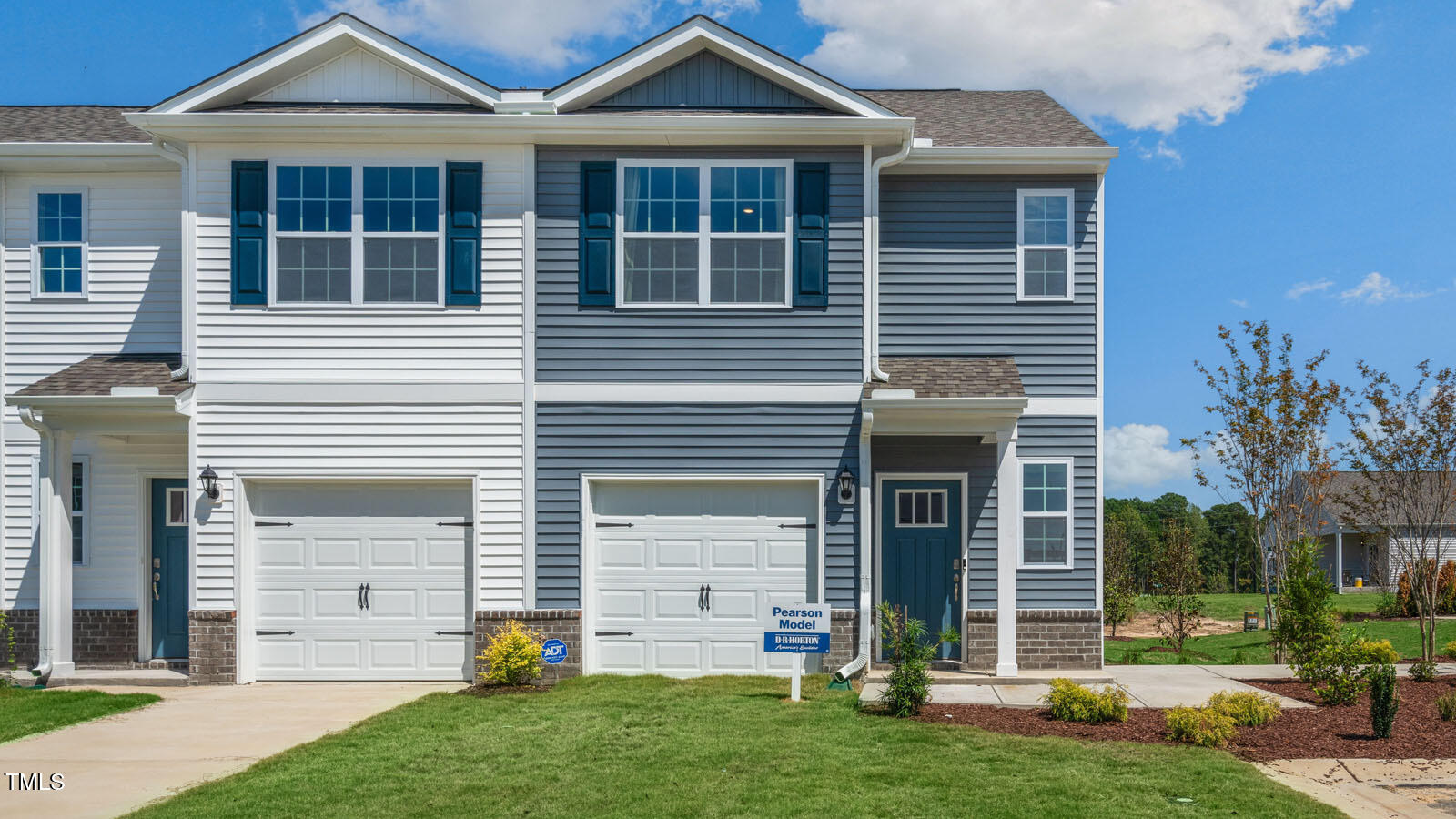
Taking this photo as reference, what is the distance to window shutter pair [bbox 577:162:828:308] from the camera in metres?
11.8

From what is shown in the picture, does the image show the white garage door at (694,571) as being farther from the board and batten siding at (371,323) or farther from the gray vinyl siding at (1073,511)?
the gray vinyl siding at (1073,511)

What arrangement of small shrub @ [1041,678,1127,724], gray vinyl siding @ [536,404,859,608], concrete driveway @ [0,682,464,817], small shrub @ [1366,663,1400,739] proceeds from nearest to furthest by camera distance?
1. concrete driveway @ [0,682,464,817]
2. small shrub @ [1366,663,1400,739]
3. small shrub @ [1041,678,1127,724]
4. gray vinyl siding @ [536,404,859,608]

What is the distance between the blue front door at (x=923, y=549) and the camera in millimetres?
12703

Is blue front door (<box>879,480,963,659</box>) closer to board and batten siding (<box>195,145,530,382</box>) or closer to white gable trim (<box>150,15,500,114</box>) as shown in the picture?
board and batten siding (<box>195,145,530,382</box>)

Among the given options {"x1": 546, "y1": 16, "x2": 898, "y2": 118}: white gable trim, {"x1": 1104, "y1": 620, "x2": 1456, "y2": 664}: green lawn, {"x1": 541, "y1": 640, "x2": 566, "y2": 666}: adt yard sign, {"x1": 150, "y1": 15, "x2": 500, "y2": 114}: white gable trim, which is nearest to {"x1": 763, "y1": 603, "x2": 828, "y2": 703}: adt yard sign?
{"x1": 541, "y1": 640, "x2": 566, "y2": 666}: adt yard sign

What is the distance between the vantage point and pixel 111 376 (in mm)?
12070

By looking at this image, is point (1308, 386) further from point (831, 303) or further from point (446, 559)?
point (446, 559)

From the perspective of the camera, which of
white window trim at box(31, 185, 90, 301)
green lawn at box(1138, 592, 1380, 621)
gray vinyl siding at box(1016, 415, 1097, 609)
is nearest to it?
gray vinyl siding at box(1016, 415, 1097, 609)

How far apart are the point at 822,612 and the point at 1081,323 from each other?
15.8 ft

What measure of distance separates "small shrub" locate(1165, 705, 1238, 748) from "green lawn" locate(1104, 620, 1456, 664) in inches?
223

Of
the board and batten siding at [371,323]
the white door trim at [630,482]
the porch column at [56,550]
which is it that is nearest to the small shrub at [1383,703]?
the white door trim at [630,482]

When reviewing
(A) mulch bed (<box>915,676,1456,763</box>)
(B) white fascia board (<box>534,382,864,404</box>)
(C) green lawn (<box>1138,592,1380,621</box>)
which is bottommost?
(C) green lawn (<box>1138,592,1380,621</box>)

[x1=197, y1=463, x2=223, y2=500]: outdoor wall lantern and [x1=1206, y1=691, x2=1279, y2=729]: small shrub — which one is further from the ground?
[x1=197, y1=463, x2=223, y2=500]: outdoor wall lantern

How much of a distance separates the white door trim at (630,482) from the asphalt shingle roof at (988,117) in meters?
4.22
